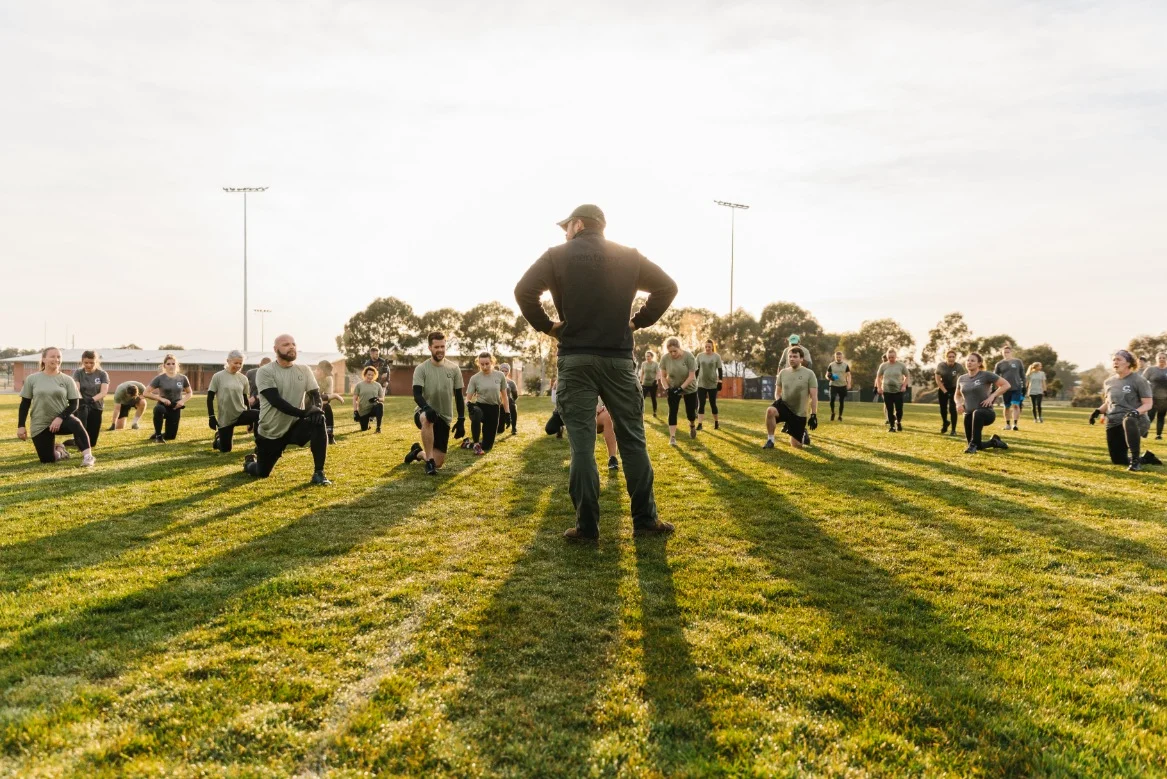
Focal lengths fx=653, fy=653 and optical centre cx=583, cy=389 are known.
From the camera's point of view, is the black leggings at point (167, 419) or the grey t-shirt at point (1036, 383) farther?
the grey t-shirt at point (1036, 383)

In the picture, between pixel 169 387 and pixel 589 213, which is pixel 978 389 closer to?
pixel 589 213

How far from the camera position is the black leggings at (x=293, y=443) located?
7996mm

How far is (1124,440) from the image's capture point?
9.91 m

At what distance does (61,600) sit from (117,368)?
80357 mm

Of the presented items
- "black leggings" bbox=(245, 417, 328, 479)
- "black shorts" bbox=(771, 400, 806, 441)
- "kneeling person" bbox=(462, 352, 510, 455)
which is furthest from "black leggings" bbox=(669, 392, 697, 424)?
"black leggings" bbox=(245, 417, 328, 479)

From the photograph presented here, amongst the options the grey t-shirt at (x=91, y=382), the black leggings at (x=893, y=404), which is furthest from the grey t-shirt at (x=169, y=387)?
the black leggings at (x=893, y=404)

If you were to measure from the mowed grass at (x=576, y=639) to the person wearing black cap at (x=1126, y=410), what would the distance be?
3.99m

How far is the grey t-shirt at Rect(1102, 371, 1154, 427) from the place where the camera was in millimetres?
9773

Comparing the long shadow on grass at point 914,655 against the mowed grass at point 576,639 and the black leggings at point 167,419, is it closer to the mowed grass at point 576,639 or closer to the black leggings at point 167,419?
the mowed grass at point 576,639

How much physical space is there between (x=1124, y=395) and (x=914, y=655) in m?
9.64

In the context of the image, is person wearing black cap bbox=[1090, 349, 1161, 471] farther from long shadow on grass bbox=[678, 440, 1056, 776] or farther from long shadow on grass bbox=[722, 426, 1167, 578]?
long shadow on grass bbox=[678, 440, 1056, 776]

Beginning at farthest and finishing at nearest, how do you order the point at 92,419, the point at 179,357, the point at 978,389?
the point at 179,357 < the point at 978,389 < the point at 92,419

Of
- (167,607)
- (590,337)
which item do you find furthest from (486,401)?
(167,607)

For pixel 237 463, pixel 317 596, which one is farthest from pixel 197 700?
pixel 237 463
